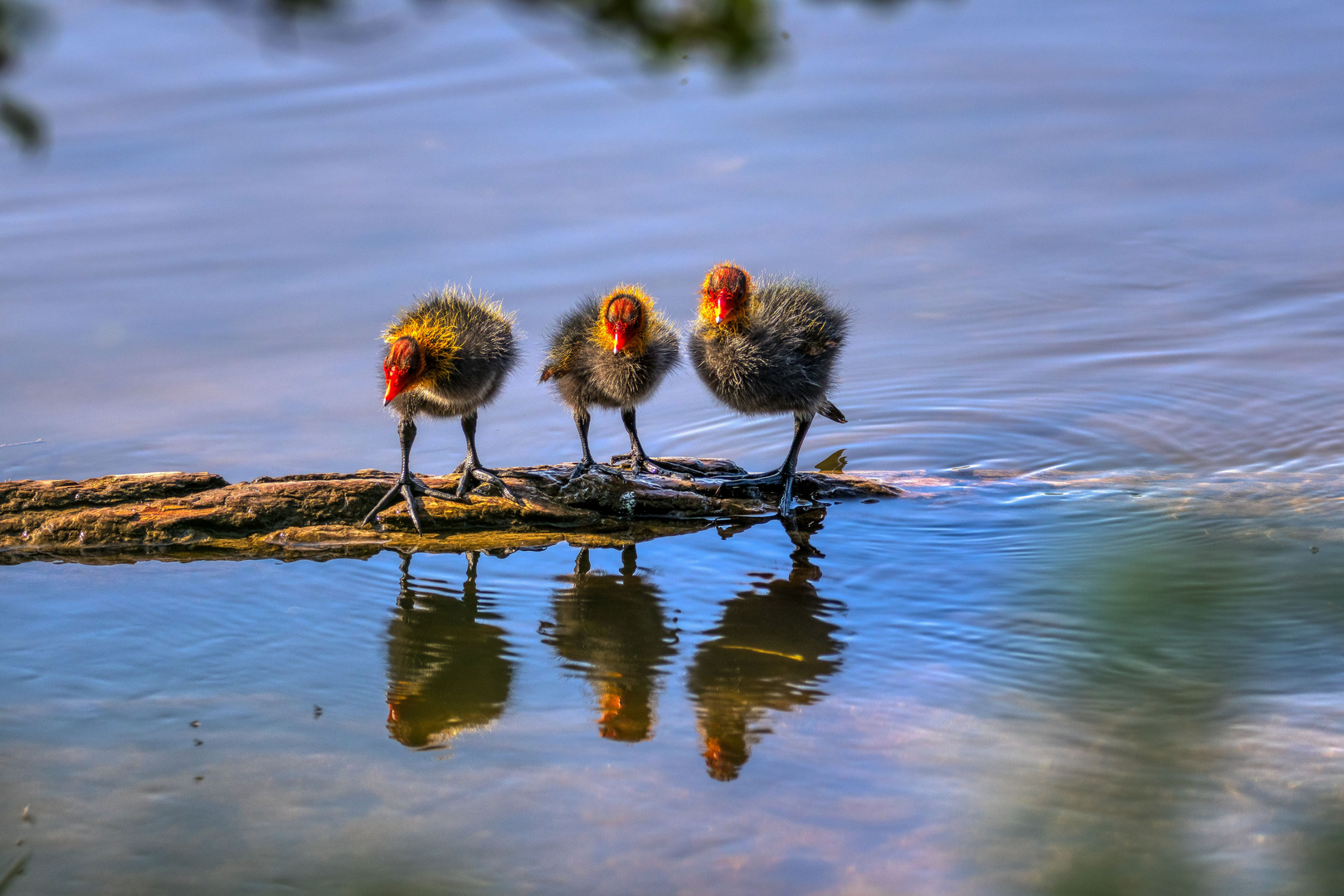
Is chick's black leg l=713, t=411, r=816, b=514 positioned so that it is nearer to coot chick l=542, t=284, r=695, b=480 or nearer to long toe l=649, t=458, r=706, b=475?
long toe l=649, t=458, r=706, b=475

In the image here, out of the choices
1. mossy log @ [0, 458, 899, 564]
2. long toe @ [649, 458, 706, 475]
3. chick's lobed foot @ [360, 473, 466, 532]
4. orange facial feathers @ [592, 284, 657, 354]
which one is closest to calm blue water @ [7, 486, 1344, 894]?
mossy log @ [0, 458, 899, 564]

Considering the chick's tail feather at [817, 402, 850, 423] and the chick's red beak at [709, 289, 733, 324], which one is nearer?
the chick's red beak at [709, 289, 733, 324]

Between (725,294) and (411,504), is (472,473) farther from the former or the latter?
(725,294)

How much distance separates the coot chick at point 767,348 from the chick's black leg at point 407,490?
4.49 ft

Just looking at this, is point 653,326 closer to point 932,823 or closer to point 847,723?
point 847,723

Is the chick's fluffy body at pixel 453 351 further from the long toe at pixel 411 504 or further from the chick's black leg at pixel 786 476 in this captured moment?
the chick's black leg at pixel 786 476

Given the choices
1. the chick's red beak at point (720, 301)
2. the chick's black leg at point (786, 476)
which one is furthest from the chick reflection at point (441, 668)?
the chick's red beak at point (720, 301)

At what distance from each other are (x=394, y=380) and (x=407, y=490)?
52cm

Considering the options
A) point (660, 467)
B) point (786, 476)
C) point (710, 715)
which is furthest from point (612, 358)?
point (710, 715)

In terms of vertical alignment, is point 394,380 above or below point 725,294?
below

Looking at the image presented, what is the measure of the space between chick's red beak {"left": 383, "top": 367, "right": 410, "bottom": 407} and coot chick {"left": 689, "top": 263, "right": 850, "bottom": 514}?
4.60 ft

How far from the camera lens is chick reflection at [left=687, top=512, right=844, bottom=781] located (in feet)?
12.7

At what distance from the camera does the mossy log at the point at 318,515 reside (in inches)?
201

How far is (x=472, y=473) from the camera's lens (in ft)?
18.3
